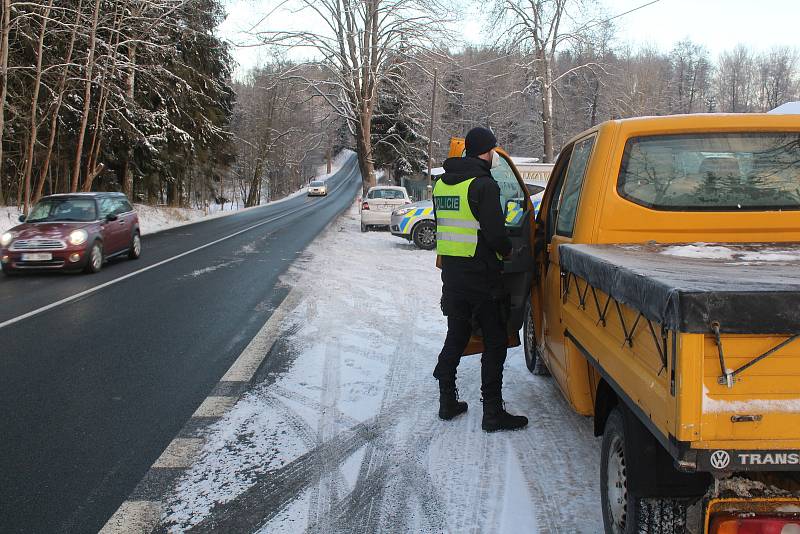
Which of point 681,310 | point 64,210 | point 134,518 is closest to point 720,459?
point 681,310

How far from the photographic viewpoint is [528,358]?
18.9 feet

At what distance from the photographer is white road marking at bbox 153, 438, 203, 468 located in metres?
3.80

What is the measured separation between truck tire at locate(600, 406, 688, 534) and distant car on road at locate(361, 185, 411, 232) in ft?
63.8

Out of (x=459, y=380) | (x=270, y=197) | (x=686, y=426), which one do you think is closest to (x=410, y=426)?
(x=459, y=380)

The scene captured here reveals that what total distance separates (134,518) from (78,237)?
1023cm

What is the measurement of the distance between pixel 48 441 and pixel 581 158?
13.1 feet

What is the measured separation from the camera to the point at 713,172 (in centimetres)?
361

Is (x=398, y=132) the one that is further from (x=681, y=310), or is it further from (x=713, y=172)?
(x=681, y=310)

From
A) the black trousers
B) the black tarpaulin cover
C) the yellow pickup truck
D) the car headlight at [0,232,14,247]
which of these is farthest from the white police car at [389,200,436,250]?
the black tarpaulin cover

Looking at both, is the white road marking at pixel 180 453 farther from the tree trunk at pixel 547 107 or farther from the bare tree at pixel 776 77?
the bare tree at pixel 776 77

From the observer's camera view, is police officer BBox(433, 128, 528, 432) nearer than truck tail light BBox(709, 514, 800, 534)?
No

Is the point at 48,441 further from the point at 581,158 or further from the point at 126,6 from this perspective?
the point at 126,6

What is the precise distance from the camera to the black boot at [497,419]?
4258mm

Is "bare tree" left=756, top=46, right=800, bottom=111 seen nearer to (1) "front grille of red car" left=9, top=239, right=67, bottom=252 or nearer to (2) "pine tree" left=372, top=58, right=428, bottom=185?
(2) "pine tree" left=372, top=58, right=428, bottom=185
